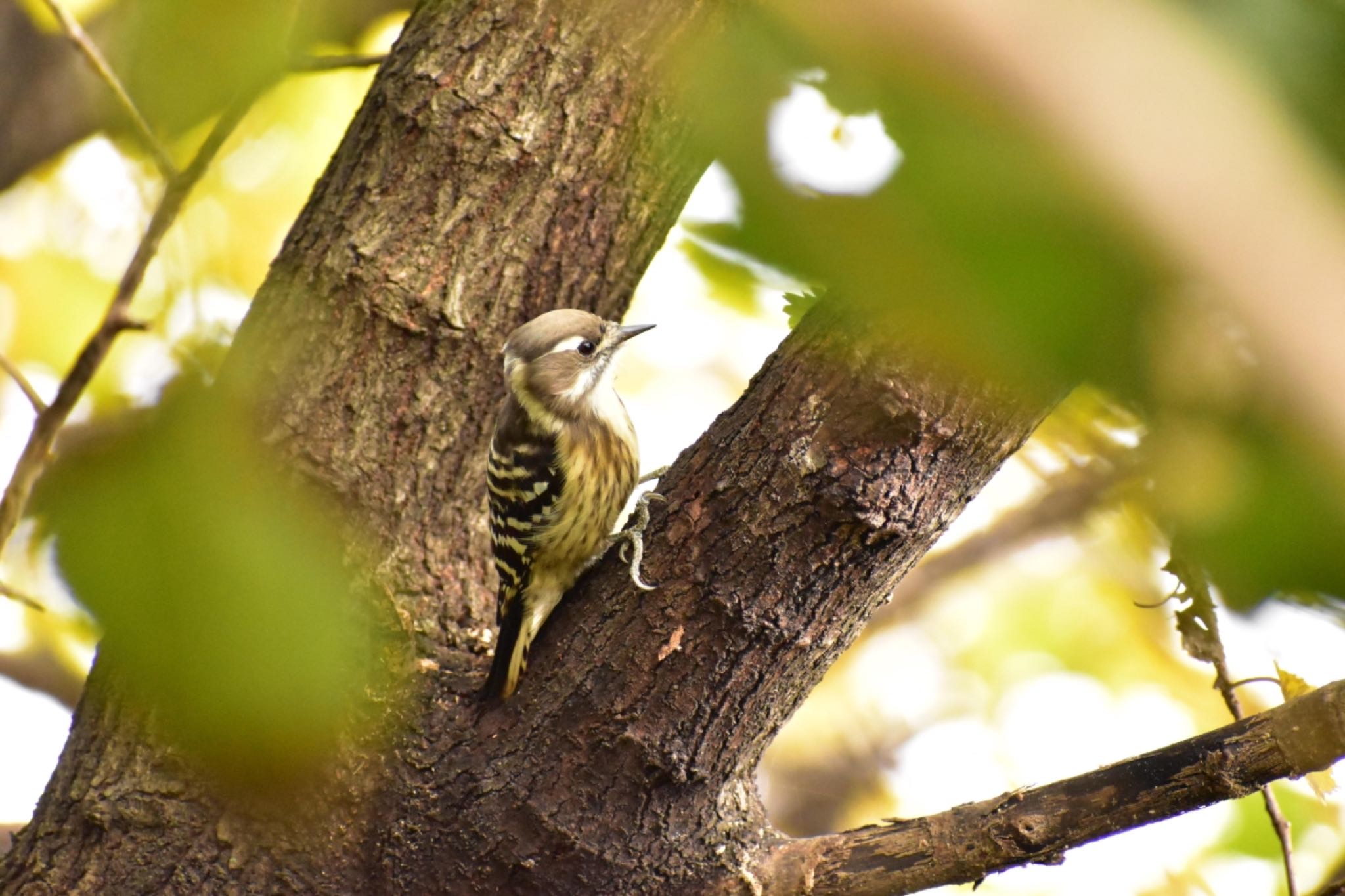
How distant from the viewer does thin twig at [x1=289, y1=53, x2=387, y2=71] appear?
5.23ft

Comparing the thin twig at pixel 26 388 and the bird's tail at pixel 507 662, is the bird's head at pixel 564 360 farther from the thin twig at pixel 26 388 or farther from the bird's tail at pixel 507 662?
the thin twig at pixel 26 388

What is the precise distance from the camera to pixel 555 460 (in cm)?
390

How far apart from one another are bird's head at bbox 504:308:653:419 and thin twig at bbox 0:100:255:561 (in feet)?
4.15

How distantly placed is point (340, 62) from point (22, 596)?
1.41 m

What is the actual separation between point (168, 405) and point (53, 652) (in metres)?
3.99

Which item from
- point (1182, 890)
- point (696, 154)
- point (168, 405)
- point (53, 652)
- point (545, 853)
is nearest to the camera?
point (696, 154)

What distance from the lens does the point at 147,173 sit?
207 centimetres

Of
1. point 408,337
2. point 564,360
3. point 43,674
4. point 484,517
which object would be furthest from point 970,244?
point 43,674

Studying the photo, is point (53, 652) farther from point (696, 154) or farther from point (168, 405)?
point (696, 154)

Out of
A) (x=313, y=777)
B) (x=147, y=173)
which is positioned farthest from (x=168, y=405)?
(x=313, y=777)

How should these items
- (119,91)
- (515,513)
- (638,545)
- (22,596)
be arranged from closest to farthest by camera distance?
(119,91), (22,596), (638,545), (515,513)

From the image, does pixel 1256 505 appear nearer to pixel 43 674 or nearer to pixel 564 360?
pixel 564 360

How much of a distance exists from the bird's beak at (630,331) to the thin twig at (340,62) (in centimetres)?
114

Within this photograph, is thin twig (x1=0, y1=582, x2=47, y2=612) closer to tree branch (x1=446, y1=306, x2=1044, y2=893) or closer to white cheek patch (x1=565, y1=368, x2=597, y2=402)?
tree branch (x1=446, y1=306, x2=1044, y2=893)
